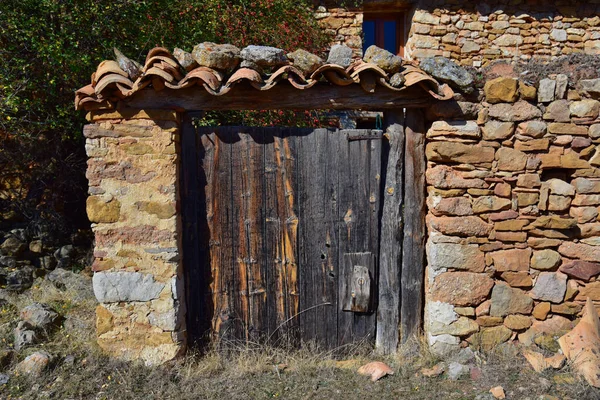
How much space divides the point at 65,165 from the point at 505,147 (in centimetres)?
A: 462

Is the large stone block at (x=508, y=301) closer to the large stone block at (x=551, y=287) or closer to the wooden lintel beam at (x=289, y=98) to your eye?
the large stone block at (x=551, y=287)

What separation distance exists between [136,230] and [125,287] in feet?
1.37

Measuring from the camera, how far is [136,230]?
3076 mm

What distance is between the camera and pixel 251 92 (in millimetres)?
3053

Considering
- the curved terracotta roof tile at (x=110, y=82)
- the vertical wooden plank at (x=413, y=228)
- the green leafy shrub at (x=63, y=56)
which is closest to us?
the curved terracotta roof tile at (x=110, y=82)

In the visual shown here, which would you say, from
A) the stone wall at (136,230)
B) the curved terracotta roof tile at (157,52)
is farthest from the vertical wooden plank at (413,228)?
the curved terracotta roof tile at (157,52)

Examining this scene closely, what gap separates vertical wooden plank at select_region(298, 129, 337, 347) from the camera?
3238mm

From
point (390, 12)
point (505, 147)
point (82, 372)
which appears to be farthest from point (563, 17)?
point (82, 372)

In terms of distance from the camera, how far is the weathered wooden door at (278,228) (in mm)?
3213

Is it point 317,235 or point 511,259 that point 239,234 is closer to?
point 317,235

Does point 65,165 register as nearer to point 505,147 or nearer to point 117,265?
point 117,265

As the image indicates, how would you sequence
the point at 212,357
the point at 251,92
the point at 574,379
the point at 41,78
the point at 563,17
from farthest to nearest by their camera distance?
the point at 563,17 < the point at 41,78 < the point at 212,357 < the point at 251,92 < the point at 574,379

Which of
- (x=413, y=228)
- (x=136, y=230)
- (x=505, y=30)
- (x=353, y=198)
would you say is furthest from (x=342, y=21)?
(x=136, y=230)

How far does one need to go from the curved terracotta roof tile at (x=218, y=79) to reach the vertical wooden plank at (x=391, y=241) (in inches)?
13.1
